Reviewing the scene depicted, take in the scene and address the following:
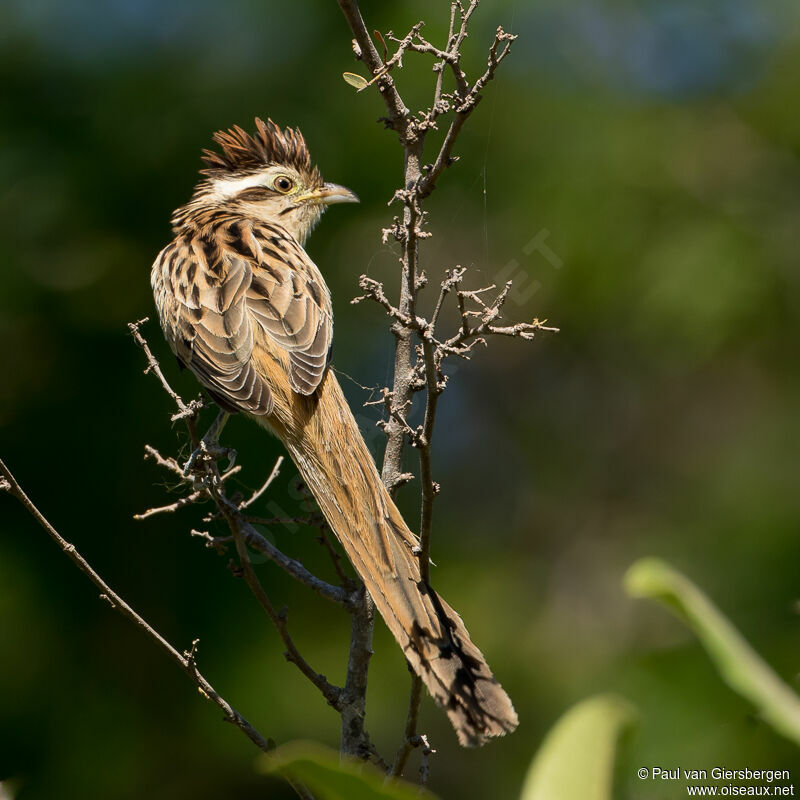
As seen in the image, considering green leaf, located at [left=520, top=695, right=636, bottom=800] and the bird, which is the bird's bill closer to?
the bird

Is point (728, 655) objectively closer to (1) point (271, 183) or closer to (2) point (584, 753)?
(2) point (584, 753)

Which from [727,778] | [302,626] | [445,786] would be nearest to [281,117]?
[302,626]

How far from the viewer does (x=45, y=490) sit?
6078 millimetres

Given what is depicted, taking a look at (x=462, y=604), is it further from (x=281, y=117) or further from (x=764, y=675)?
(x=764, y=675)

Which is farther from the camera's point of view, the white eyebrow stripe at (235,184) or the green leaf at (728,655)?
the white eyebrow stripe at (235,184)

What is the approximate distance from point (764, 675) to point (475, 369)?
20.8 feet

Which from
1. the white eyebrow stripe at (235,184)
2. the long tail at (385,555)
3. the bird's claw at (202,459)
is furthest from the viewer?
the white eyebrow stripe at (235,184)

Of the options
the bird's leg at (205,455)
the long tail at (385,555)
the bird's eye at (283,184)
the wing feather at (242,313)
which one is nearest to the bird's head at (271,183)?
the bird's eye at (283,184)

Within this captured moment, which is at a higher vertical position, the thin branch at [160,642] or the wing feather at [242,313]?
the wing feather at [242,313]

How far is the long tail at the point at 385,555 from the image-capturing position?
106 inches

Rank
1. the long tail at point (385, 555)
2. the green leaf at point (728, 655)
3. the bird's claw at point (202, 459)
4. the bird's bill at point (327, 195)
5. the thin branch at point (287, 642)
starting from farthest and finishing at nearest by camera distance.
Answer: the bird's bill at point (327, 195) < the bird's claw at point (202, 459) < the thin branch at point (287, 642) < the long tail at point (385, 555) < the green leaf at point (728, 655)

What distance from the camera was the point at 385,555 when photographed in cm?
323

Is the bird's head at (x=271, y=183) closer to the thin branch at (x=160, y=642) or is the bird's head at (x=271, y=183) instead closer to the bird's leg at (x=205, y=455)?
the bird's leg at (x=205, y=455)

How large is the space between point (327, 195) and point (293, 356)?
180 cm
